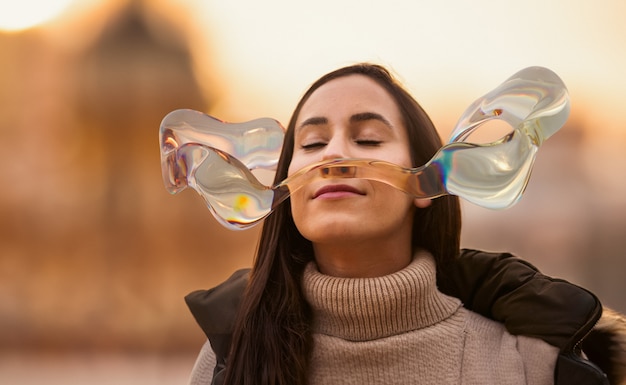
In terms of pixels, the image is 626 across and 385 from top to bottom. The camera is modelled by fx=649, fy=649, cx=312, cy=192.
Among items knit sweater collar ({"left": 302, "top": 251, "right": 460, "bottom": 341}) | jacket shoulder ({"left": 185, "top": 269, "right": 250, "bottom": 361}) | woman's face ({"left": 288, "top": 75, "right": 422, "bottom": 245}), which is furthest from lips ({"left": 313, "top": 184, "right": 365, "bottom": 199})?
jacket shoulder ({"left": 185, "top": 269, "right": 250, "bottom": 361})

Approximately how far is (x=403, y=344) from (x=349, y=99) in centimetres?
30

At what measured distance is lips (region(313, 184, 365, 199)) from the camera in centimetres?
73

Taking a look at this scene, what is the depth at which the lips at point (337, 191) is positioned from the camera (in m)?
0.73

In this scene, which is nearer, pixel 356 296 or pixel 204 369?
pixel 356 296

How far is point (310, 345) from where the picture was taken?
76 centimetres

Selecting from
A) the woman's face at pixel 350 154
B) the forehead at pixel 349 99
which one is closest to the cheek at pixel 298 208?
the woman's face at pixel 350 154

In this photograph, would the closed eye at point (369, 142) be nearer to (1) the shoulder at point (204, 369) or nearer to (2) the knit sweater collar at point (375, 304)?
(2) the knit sweater collar at point (375, 304)

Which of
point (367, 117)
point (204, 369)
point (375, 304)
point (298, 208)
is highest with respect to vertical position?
point (367, 117)

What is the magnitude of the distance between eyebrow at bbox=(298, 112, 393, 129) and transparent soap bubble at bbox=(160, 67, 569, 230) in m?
0.09

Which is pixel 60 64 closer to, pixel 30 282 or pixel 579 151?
pixel 30 282

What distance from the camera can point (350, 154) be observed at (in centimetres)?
74

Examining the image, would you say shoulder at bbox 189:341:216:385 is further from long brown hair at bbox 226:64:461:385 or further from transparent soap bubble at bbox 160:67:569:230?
transparent soap bubble at bbox 160:67:569:230

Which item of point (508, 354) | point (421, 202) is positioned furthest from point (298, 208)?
point (508, 354)

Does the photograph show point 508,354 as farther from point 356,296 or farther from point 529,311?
point 356,296
